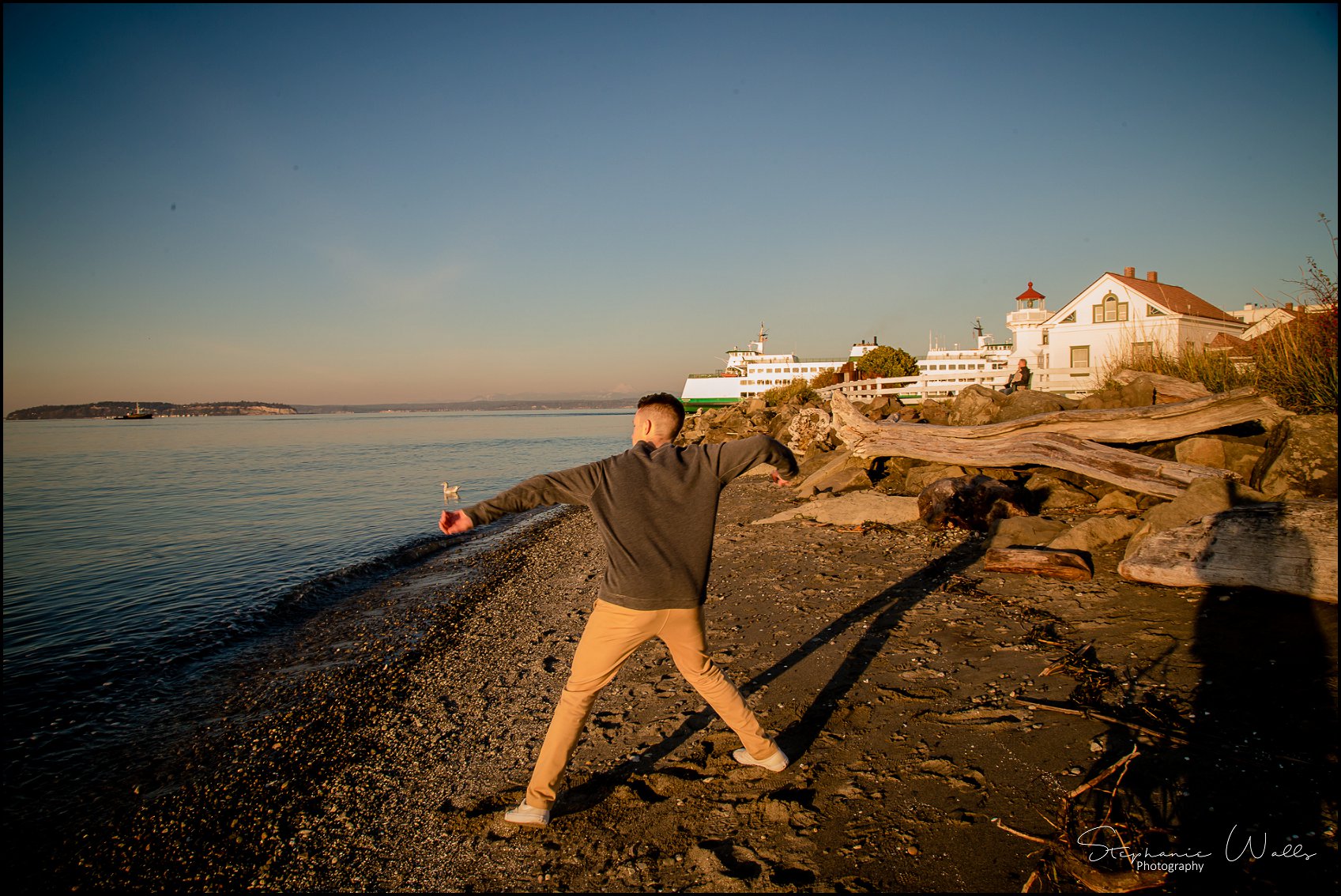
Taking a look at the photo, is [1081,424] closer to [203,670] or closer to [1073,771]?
[1073,771]

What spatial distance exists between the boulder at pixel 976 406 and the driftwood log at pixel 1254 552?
7.95 meters

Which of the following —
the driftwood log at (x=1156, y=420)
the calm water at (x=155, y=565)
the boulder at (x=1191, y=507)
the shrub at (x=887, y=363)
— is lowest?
the calm water at (x=155, y=565)

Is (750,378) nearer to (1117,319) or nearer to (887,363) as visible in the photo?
(887,363)

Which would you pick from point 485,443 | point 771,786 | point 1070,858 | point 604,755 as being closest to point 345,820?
point 604,755

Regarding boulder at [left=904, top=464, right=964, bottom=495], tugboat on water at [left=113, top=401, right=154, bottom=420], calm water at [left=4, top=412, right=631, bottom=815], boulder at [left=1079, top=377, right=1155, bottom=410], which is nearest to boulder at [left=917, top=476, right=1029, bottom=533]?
boulder at [left=904, top=464, right=964, bottom=495]

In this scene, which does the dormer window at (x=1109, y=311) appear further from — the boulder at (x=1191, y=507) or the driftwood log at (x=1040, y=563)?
the driftwood log at (x=1040, y=563)

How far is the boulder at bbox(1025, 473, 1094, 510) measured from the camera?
1001 cm

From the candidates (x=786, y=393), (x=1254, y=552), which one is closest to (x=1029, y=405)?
(x=1254, y=552)

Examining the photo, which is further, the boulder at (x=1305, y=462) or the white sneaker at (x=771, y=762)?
the boulder at (x=1305, y=462)

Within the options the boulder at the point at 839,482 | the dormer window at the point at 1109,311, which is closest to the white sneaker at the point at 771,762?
the boulder at the point at 839,482

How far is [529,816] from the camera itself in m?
3.68

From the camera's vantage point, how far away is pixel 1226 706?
4207 mm
